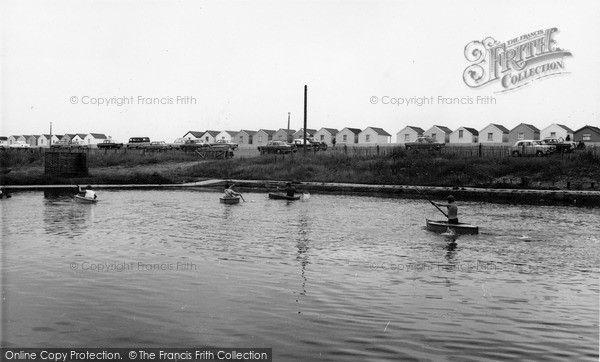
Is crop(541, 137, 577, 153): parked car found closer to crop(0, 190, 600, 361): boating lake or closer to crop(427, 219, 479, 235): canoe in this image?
crop(0, 190, 600, 361): boating lake

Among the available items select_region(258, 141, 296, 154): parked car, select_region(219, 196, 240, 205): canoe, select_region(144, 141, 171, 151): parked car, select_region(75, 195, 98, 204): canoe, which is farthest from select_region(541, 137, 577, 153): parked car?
select_region(144, 141, 171, 151): parked car

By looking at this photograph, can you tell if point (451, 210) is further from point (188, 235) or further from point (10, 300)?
point (10, 300)

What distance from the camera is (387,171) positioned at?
194ft

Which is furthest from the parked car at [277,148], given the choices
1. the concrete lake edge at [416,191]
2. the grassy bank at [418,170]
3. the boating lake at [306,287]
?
the boating lake at [306,287]

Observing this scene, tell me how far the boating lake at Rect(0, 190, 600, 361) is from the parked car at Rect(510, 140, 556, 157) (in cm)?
3226

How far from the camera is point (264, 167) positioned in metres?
64.7

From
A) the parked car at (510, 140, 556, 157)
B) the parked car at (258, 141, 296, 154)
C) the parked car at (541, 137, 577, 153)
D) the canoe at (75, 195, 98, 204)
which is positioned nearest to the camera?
the canoe at (75, 195, 98, 204)

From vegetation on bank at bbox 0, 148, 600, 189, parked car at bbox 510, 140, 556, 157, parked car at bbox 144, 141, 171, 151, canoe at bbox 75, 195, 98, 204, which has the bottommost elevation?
canoe at bbox 75, 195, 98, 204

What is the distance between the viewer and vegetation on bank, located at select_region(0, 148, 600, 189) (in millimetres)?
51500

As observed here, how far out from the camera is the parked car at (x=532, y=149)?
2448 inches

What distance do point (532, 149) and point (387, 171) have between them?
1824 centimetres

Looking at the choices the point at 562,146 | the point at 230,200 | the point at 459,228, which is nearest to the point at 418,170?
the point at 562,146

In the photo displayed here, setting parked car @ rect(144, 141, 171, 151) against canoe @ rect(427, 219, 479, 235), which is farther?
parked car @ rect(144, 141, 171, 151)

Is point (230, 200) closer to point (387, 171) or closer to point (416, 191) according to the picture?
point (416, 191)
